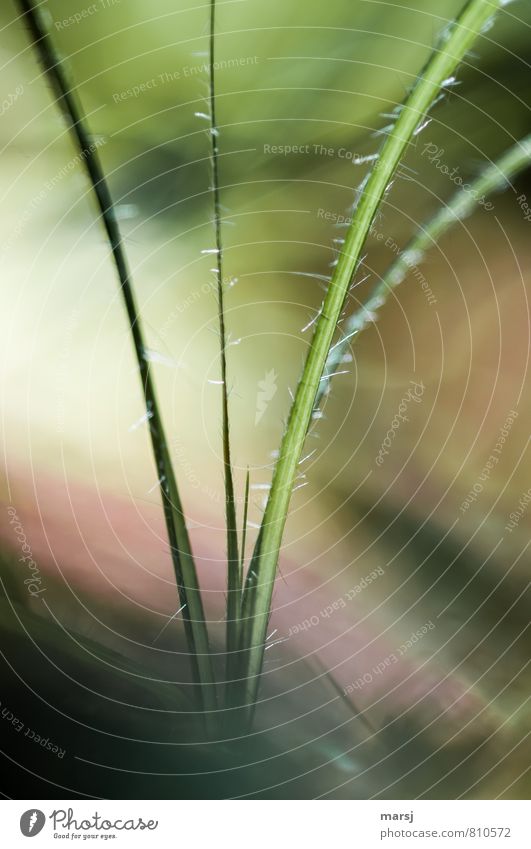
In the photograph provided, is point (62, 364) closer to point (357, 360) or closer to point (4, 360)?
point (4, 360)
